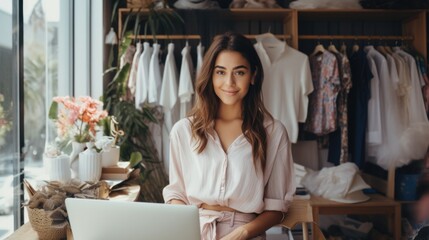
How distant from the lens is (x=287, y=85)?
3.07 meters

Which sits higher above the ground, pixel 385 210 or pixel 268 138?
pixel 268 138

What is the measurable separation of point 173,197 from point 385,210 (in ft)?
6.22

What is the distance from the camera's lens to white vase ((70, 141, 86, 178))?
5.72 ft

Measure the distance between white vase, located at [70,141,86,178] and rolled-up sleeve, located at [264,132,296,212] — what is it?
802mm

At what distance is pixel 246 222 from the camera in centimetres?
144

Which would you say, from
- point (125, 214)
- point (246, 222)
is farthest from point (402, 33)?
point (125, 214)

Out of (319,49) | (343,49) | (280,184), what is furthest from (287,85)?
(280,184)

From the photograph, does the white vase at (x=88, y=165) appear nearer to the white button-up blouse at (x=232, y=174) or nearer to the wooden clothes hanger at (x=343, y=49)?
the white button-up blouse at (x=232, y=174)

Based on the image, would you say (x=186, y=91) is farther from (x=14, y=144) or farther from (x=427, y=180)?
(x=427, y=180)

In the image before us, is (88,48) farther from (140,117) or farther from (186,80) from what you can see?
(186,80)

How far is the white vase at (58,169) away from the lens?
153 centimetres

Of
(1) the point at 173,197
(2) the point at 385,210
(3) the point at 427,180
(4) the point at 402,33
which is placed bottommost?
(2) the point at 385,210

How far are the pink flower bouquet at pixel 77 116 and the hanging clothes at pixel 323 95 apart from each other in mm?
1800

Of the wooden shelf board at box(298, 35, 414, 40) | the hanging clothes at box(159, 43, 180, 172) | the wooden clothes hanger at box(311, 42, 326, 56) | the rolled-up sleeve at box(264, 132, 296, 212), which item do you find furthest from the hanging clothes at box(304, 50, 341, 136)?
the rolled-up sleeve at box(264, 132, 296, 212)
